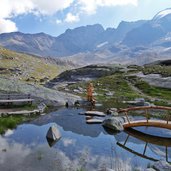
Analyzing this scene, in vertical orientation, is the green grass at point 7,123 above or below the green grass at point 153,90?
below

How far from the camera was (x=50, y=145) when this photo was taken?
2428 cm

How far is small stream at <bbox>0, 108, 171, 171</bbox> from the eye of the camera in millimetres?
20203

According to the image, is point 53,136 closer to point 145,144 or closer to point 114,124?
point 114,124

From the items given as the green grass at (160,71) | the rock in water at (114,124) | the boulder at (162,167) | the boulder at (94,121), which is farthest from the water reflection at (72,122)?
the green grass at (160,71)

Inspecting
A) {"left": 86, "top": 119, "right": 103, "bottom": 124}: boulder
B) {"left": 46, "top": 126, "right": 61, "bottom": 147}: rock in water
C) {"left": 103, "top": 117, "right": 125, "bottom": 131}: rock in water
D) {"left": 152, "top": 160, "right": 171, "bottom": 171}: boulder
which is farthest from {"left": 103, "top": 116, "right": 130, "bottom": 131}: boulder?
{"left": 152, "top": 160, "right": 171, "bottom": 171}: boulder

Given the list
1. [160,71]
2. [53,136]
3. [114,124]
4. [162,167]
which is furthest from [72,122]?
[160,71]

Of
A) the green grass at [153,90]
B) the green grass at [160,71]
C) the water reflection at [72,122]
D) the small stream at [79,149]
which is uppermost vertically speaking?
the green grass at [160,71]

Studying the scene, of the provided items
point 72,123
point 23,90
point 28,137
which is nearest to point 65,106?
point 23,90

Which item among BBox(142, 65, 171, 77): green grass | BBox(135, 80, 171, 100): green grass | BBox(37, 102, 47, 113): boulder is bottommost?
BBox(37, 102, 47, 113): boulder

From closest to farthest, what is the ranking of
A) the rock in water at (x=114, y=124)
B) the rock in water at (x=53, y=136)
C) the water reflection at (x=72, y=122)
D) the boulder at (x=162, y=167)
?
the boulder at (x=162, y=167)
the rock in water at (x=53, y=136)
the water reflection at (x=72, y=122)
the rock in water at (x=114, y=124)

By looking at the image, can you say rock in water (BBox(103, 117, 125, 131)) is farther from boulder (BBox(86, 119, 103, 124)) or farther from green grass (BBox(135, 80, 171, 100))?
green grass (BBox(135, 80, 171, 100))

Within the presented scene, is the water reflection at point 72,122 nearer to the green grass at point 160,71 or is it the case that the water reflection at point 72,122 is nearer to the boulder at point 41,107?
the boulder at point 41,107

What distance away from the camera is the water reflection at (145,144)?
23.6m

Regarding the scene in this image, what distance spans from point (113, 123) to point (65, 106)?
1536cm
